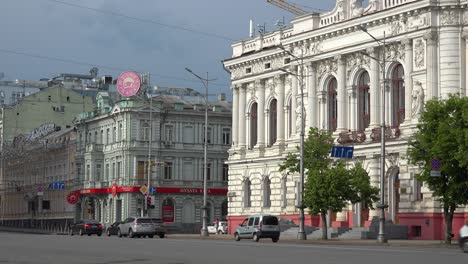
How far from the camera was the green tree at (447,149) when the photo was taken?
5503 cm

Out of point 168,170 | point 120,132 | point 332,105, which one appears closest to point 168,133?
point 168,170

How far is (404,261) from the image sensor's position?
33.2 m

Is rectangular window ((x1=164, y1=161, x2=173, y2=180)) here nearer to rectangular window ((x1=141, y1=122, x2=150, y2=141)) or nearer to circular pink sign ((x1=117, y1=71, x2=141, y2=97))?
rectangular window ((x1=141, y1=122, x2=150, y2=141))

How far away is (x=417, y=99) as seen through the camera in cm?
6775

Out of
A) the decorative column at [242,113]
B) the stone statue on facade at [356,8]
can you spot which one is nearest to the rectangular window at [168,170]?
the decorative column at [242,113]

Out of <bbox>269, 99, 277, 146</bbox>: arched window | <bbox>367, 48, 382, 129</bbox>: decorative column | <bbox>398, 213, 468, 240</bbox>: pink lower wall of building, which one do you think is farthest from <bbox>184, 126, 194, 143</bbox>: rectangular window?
<bbox>398, 213, 468, 240</bbox>: pink lower wall of building

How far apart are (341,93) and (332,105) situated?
2.78 metres

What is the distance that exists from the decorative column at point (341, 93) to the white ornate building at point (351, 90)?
0.08m

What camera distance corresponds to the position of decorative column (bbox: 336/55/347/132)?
7556 cm

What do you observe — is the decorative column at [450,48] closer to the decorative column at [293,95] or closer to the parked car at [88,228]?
the decorative column at [293,95]

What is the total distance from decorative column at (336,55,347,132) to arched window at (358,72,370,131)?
1.26m

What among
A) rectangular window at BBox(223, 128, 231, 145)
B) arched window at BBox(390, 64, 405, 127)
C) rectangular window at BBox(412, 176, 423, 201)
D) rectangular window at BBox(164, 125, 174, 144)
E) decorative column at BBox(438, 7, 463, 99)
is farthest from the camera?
rectangular window at BBox(223, 128, 231, 145)

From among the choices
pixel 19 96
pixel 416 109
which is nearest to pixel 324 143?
pixel 416 109

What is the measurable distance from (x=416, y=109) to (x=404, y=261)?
118ft
